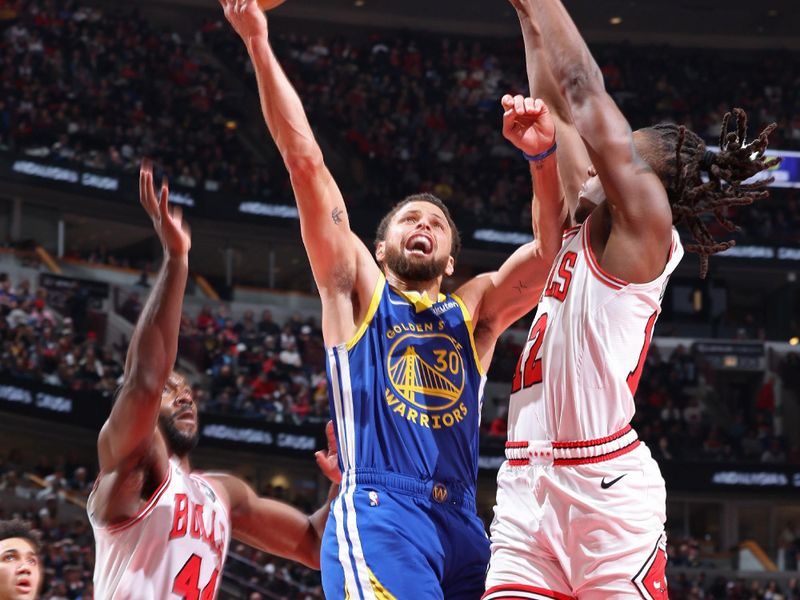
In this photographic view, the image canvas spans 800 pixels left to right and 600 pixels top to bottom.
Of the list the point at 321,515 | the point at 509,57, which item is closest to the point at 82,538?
the point at 321,515

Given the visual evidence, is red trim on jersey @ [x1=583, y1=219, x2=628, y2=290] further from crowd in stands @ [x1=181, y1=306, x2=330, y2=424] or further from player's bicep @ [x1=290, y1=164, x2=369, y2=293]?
crowd in stands @ [x1=181, y1=306, x2=330, y2=424]

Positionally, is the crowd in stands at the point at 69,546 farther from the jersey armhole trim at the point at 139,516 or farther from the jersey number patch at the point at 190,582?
the jersey armhole trim at the point at 139,516

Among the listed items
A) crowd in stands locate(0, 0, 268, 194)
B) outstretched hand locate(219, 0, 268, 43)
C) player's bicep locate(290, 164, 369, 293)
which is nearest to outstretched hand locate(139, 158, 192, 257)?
player's bicep locate(290, 164, 369, 293)

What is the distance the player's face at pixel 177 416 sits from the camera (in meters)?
4.77

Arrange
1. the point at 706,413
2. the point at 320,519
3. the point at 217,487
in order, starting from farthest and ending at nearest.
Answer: the point at 706,413
the point at 320,519
the point at 217,487

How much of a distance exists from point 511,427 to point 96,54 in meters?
22.4

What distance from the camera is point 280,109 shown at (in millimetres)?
4344

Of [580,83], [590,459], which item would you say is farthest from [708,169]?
[590,459]

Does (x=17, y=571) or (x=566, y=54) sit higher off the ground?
(x=566, y=54)

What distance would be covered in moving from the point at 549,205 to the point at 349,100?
23.1 meters

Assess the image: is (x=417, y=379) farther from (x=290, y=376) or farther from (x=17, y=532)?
(x=290, y=376)

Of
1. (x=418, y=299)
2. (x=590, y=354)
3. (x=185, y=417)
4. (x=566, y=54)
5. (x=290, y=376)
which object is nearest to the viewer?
(x=590, y=354)

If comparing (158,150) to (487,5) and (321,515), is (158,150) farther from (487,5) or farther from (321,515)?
(321,515)

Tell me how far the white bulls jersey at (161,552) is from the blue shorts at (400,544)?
77cm
